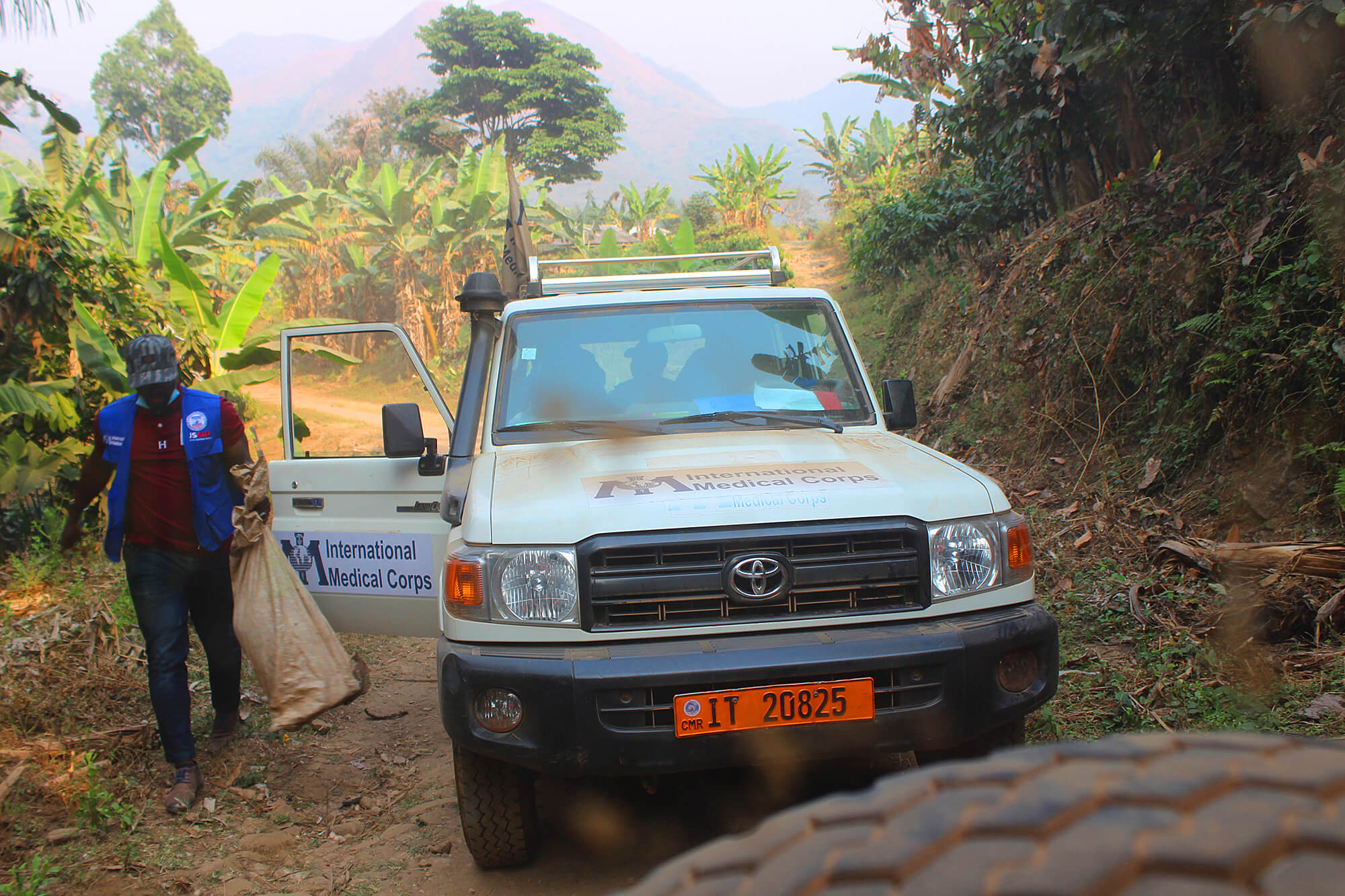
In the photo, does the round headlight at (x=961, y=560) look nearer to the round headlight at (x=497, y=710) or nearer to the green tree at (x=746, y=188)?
the round headlight at (x=497, y=710)

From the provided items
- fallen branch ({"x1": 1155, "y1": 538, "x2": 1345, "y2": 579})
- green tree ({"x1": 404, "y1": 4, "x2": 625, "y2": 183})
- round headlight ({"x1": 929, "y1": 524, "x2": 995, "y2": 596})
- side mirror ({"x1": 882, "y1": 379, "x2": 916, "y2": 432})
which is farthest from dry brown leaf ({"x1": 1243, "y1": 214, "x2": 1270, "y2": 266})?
green tree ({"x1": 404, "y1": 4, "x2": 625, "y2": 183})

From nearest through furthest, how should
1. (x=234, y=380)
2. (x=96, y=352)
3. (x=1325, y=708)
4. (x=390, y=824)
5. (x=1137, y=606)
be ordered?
(x=1325, y=708), (x=390, y=824), (x=1137, y=606), (x=96, y=352), (x=234, y=380)

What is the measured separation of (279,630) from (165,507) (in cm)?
67

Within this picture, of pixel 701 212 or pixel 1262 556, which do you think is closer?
pixel 1262 556

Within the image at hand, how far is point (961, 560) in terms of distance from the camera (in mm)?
3119

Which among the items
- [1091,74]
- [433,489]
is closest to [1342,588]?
[433,489]

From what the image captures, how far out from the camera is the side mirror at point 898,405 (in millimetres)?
4223

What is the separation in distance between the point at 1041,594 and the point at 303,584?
4039 millimetres

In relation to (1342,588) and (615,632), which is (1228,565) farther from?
(615,632)

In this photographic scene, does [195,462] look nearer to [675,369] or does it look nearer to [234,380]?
[675,369]

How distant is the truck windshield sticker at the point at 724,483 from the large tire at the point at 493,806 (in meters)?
0.92

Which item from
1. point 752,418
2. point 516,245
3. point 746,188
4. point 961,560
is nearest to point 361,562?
point 752,418

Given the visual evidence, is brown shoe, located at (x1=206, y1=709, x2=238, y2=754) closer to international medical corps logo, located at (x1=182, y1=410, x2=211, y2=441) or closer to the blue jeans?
the blue jeans

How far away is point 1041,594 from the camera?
19.2 feet
